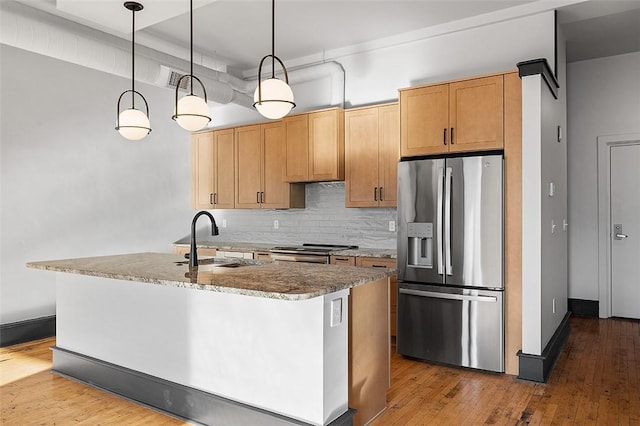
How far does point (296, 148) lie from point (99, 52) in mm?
2289

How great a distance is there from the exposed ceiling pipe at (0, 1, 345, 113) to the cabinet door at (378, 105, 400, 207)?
832 millimetres

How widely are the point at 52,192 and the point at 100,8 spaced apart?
86.6 inches

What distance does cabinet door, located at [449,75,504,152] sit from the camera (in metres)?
3.79

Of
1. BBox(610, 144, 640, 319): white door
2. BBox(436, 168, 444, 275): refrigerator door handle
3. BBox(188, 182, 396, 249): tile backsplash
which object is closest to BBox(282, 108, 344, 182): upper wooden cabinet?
BBox(188, 182, 396, 249): tile backsplash

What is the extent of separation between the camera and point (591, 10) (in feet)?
14.0

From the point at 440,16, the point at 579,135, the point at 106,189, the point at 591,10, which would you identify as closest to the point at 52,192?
the point at 106,189

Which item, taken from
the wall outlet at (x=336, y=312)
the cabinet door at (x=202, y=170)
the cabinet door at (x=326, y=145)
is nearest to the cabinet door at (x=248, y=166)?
the cabinet door at (x=202, y=170)

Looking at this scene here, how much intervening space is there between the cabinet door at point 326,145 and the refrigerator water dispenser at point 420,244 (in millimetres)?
1378

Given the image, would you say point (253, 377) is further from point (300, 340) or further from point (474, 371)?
point (474, 371)

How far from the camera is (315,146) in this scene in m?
5.35

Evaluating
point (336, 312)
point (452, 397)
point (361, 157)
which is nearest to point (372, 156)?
point (361, 157)

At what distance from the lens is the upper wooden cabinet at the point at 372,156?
486 centimetres

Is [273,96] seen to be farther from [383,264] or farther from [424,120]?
[383,264]

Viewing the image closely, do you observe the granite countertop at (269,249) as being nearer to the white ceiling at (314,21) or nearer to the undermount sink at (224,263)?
the undermount sink at (224,263)
